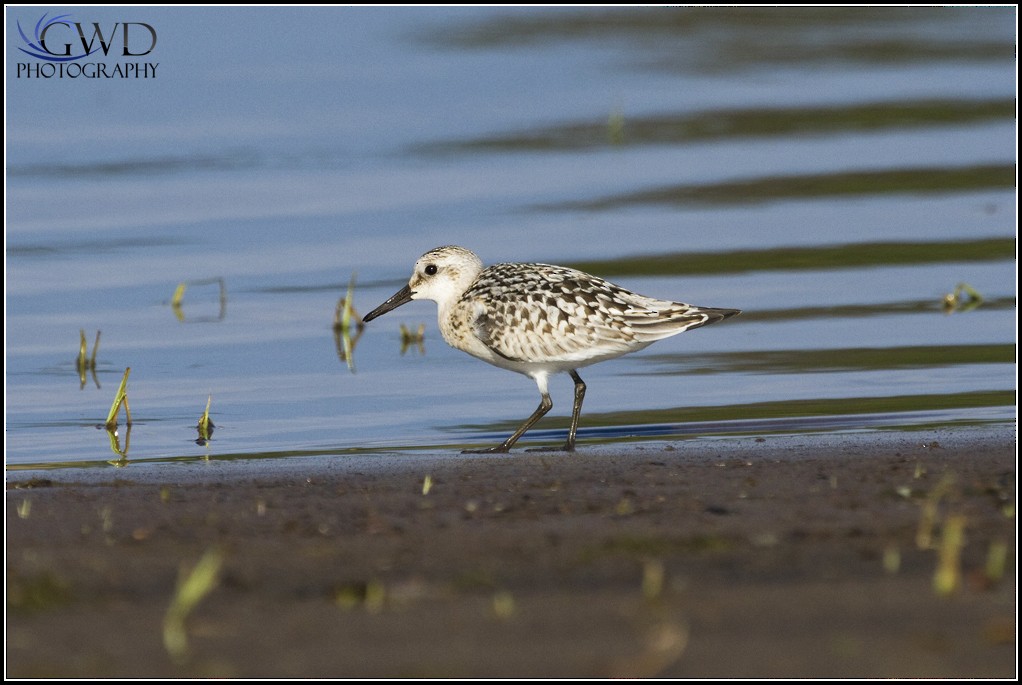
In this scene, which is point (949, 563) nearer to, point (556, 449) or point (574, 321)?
point (556, 449)

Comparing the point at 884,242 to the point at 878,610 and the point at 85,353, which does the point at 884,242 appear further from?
the point at 878,610

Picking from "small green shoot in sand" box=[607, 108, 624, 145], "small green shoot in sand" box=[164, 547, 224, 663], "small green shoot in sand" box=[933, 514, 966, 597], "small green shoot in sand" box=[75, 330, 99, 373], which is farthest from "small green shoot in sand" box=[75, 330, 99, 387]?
"small green shoot in sand" box=[607, 108, 624, 145]

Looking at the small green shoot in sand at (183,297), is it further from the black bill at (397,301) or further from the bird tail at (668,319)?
the bird tail at (668,319)

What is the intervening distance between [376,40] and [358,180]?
30.6ft

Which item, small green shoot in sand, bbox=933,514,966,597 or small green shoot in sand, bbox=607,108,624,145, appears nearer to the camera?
small green shoot in sand, bbox=933,514,966,597

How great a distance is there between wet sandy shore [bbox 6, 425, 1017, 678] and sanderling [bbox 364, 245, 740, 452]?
164cm

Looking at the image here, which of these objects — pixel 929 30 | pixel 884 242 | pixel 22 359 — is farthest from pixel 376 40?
pixel 22 359

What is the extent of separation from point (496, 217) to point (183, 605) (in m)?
10.4

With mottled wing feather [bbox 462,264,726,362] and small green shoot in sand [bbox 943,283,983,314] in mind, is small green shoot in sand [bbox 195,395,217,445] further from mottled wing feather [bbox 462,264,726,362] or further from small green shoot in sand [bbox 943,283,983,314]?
small green shoot in sand [bbox 943,283,983,314]

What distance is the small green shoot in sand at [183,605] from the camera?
4266 mm

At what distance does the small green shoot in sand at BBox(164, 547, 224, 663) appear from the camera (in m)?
4.27

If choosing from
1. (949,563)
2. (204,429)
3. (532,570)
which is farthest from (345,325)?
→ (949,563)

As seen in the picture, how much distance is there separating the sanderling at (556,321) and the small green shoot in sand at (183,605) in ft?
12.1

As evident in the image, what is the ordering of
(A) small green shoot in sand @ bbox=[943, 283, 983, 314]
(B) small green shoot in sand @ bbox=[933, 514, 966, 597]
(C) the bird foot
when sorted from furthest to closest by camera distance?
(A) small green shoot in sand @ bbox=[943, 283, 983, 314] → (C) the bird foot → (B) small green shoot in sand @ bbox=[933, 514, 966, 597]
